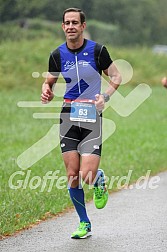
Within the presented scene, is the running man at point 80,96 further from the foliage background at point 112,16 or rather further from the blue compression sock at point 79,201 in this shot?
the foliage background at point 112,16

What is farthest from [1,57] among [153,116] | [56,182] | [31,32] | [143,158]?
[56,182]

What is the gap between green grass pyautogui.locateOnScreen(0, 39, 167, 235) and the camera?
10086 mm

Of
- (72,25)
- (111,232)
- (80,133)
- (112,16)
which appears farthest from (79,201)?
(112,16)

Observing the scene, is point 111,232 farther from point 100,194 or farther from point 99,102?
point 99,102

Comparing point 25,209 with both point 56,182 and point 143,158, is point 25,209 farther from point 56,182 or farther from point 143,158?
point 143,158

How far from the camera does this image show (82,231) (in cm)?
829

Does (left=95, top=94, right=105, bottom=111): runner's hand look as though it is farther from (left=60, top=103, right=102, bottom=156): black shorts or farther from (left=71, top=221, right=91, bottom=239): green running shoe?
(left=71, top=221, right=91, bottom=239): green running shoe

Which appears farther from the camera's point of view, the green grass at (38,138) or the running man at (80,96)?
the green grass at (38,138)

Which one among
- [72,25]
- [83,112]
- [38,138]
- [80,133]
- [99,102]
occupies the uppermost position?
[72,25]

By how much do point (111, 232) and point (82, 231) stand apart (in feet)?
1.45

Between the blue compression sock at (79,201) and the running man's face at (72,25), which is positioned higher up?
the running man's face at (72,25)

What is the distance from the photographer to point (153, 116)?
2578 centimetres

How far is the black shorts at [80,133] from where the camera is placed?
8281mm

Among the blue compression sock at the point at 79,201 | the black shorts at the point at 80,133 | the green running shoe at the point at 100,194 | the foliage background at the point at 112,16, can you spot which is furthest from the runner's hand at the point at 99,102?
the foliage background at the point at 112,16
